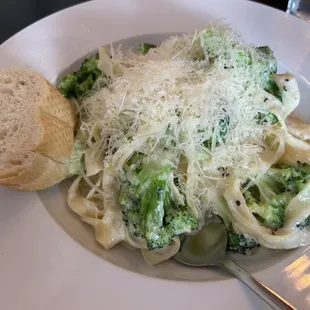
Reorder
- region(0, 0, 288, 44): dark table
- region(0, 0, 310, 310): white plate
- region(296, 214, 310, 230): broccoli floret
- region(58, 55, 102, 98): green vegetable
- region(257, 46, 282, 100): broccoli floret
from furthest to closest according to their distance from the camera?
region(0, 0, 288, 44): dark table, region(58, 55, 102, 98): green vegetable, region(257, 46, 282, 100): broccoli floret, region(296, 214, 310, 230): broccoli floret, region(0, 0, 310, 310): white plate

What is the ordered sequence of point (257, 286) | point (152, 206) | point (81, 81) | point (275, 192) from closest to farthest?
point (257, 286), point (152, 206), point (275, 192), point (81, 81)

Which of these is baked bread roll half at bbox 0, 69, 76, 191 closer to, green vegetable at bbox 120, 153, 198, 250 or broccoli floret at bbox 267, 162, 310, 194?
A: green vegetable at bbox 120, 153, 198, 250

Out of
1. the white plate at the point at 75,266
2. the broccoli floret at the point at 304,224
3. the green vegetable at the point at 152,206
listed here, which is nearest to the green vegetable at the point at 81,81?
the white plate at the point at 75,266

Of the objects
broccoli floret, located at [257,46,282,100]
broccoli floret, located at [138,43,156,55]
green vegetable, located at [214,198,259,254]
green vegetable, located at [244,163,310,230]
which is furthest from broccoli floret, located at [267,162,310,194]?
broccoli floret, located at [138,43,156,55]

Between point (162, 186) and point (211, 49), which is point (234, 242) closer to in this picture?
point (162, 186)

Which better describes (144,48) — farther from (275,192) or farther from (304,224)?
(304,224)

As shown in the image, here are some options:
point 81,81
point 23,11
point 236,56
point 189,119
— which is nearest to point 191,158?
point 189,119
